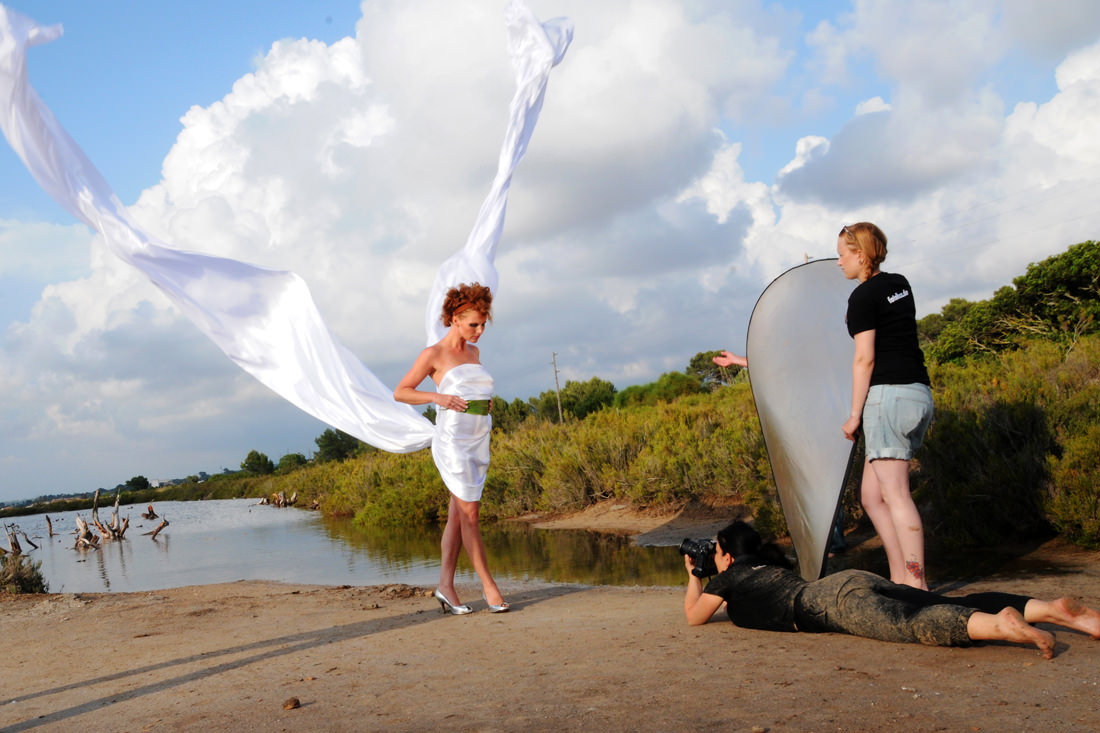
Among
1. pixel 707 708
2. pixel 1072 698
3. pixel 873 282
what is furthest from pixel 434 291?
pixel 1072 698

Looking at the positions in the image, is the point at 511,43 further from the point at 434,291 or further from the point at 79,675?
the point at 79,675

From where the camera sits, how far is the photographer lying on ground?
315 centimetres

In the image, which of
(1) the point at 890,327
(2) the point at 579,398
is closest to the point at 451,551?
(1) the point at 890,327

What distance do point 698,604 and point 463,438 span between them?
2.08 meters

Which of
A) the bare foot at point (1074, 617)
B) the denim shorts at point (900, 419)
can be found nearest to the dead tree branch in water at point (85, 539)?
the denim shorts at point (900, 419)

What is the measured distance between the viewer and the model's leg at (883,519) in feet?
14.7

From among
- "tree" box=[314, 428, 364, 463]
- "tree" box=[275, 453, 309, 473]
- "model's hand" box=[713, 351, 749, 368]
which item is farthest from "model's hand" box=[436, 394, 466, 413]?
"tree" box=[275, 453, 309, 473]

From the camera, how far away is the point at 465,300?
555cm

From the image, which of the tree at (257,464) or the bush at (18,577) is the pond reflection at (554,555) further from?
the tree at (257,464)

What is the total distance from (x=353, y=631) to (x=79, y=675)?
64.4 inches

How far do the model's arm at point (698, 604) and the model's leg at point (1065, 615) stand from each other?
1540 millimetres

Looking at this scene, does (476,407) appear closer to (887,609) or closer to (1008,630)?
(887,609)

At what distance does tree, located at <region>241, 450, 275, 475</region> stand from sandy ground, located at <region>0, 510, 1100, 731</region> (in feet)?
226

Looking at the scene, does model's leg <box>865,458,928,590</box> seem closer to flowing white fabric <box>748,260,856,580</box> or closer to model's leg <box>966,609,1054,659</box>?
flowing white fabric <box>748,260,856,580</box>
